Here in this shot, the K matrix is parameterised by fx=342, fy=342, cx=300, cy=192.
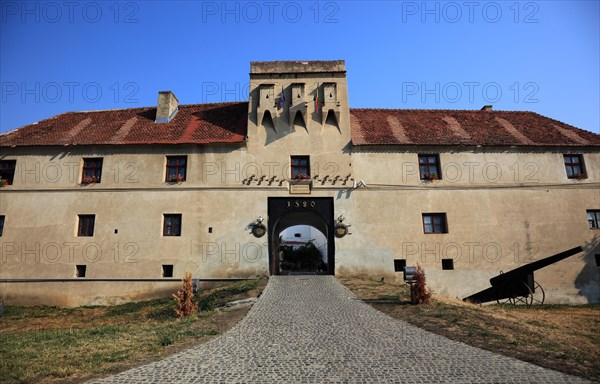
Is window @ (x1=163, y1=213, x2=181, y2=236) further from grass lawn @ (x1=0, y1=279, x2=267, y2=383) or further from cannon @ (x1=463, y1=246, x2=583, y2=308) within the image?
cannon @ (x1=463, y1=246, x2=583, y2=308)

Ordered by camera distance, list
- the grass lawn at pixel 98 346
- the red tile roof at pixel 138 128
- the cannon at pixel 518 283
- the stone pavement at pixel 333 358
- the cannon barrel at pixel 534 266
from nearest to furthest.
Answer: the stone pavement at pixel 333 358 < the grass lawn at pixel 98 346 < the cannon barrel at pixel 534 266 < the cannon at pixel 518 283 < the red tile roof at pixel 138 128

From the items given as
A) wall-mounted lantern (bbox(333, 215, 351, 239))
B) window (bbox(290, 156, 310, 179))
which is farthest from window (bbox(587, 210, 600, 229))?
window (bbox(290, 156, 310, 179))

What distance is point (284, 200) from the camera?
2047 centimetres

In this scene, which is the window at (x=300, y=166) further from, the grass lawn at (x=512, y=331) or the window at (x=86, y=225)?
the window at (x=86, y=225)

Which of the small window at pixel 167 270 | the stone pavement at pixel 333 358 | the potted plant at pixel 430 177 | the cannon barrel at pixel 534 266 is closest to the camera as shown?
the stone pavement at pixel 333 358

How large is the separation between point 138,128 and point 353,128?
561 inches

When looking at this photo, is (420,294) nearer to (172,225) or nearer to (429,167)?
(429,167)

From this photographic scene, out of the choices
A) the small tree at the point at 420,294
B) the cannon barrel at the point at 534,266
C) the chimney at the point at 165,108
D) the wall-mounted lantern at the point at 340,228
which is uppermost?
the chimney at the point at 165,108

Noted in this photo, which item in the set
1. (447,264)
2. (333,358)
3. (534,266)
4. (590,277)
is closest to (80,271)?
(333,358)

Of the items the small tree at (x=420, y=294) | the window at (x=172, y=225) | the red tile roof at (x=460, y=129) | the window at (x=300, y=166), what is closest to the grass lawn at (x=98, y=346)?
the window at (x=172, y=225)

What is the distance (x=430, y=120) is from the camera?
2412 centimetres

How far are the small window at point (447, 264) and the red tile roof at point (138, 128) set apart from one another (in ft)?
45.9

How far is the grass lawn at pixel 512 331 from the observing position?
279 inches

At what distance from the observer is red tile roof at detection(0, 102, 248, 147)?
21.4m
